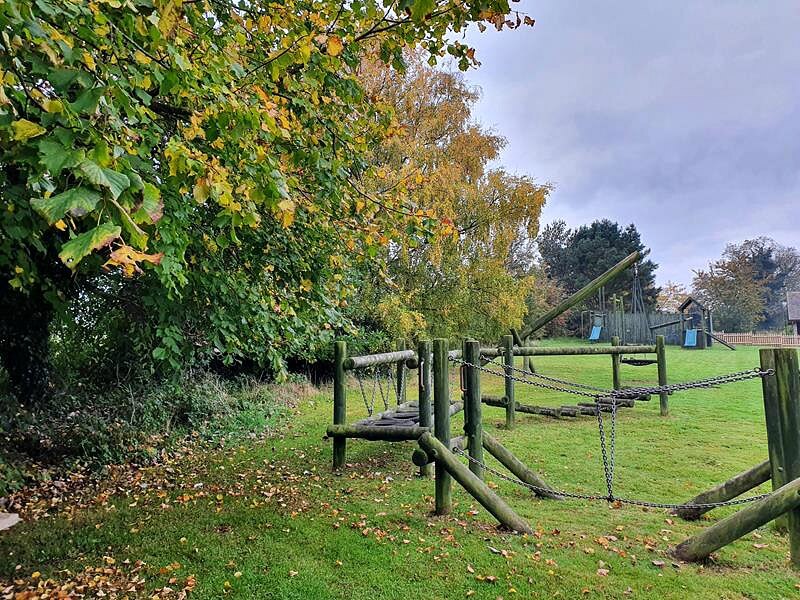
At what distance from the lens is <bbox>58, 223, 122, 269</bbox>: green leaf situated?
111cm

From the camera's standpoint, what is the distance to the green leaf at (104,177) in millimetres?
1209

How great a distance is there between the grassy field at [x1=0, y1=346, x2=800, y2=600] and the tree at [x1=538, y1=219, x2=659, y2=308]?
37.3 metres

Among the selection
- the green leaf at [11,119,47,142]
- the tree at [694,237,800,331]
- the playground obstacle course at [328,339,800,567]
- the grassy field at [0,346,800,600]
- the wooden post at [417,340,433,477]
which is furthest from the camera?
the tree at [694,237,800,331]

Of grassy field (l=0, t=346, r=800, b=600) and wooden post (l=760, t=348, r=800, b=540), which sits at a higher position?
wooden post (l=760, t=348, r=800, b=540)

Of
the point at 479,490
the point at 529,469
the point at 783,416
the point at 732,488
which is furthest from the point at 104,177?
the point at 732,488

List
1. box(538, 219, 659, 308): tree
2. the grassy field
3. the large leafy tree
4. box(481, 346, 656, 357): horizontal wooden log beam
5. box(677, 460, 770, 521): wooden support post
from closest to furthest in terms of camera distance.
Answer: the large leafy tree, the grassy field, box(677, 460, 770, 521): wooden support post, box(481, 346, 656, 357): horizontal wooden log beam, box(538, 219, 659, 308): tree

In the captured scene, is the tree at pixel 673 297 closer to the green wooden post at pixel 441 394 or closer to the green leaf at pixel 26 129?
the green wooden post at pixel 441 394

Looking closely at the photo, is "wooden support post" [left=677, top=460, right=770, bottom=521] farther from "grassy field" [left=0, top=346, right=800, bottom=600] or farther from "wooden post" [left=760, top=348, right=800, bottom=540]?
"wooden post" [left=760, top=348, right=800, bottom=540]

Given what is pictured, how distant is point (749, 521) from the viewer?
2.97 meters

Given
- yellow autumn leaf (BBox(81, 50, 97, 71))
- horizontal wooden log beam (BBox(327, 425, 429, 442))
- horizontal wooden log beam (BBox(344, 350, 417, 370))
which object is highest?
yellow autumn leaf (BBox(81, 50, 97, 71))

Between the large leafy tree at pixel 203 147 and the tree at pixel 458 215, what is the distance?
8.08m

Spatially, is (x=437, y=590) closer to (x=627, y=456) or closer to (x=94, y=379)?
(x=627, y=456)

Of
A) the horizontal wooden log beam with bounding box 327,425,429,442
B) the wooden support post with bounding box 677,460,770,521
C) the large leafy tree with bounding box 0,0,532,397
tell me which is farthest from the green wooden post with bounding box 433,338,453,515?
the wooden support post with bounding box 677,460,770,521

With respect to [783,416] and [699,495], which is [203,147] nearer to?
[783,416]
